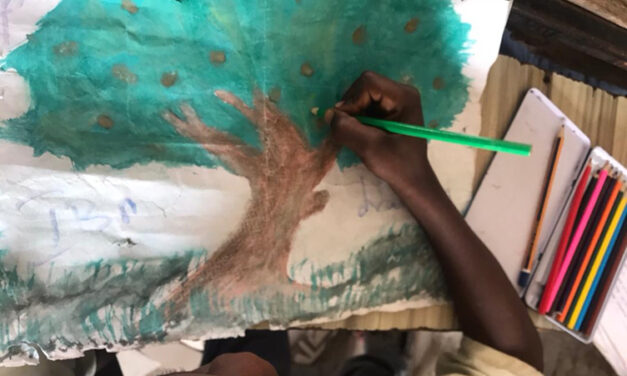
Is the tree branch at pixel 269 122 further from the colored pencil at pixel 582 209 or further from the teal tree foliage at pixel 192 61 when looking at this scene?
the colored pencil at pixel 582 209

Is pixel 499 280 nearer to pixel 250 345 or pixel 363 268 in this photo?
pixel 363 268

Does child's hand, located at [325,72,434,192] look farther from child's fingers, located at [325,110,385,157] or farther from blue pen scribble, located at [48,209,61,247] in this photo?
blue pen scribble, located at [48,209,61,247]

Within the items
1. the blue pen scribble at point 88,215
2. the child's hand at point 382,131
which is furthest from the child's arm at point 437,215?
the blue pen scribble at point 88,215

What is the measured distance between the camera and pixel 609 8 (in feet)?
Answer: 1.86

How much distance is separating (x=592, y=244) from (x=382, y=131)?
29 centimetres

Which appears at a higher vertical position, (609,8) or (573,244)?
(609,8)

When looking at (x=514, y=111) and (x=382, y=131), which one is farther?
(x=514, y=111)

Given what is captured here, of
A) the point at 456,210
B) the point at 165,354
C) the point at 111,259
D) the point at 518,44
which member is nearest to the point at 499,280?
the point at 456,210

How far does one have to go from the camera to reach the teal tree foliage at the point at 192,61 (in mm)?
416

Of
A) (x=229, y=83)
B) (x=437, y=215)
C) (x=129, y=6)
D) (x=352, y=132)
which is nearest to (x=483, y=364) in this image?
(x=437, y=215)

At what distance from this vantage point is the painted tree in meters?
0.42

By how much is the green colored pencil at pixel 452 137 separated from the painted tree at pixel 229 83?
6 centimetres

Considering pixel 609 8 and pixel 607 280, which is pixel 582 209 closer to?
pixel 607 280

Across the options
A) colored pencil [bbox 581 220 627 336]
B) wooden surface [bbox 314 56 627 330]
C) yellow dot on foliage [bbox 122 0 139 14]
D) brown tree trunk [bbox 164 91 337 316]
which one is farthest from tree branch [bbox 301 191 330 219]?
colored pencil [bbox 581 220 627 336]
